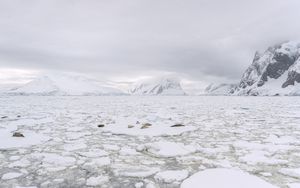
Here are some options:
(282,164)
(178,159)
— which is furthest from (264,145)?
(178,159)

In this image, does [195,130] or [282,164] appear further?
[195,130]

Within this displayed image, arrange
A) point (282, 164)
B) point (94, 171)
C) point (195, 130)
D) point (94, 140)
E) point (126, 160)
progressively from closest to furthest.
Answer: point (94, 171) < point (282, 164) < point (126, 160) < point (94, 140) < point (195, 130)

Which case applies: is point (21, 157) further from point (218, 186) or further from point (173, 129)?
point (173, 129)

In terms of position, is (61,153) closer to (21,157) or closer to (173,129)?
(21,157)

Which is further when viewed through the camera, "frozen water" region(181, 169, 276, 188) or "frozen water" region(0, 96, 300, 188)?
"frozen water" region(0, 96, 300, 188)

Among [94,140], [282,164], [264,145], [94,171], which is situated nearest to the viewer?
[94,171]

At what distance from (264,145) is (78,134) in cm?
538

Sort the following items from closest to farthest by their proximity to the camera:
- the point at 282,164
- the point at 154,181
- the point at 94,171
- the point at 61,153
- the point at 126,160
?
the point at 154,181 → the point at 94,171 → the point at 282,164 → the point at 126,160 → the point at 61,153

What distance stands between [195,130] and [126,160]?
4.47m

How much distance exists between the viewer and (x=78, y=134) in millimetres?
8656

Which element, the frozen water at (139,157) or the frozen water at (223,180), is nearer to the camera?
the frozen water at (223,180)

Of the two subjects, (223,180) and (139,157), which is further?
(139,157)

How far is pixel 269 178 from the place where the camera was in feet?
14.2

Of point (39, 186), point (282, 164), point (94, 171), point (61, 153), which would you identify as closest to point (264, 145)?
point (282, 164)
